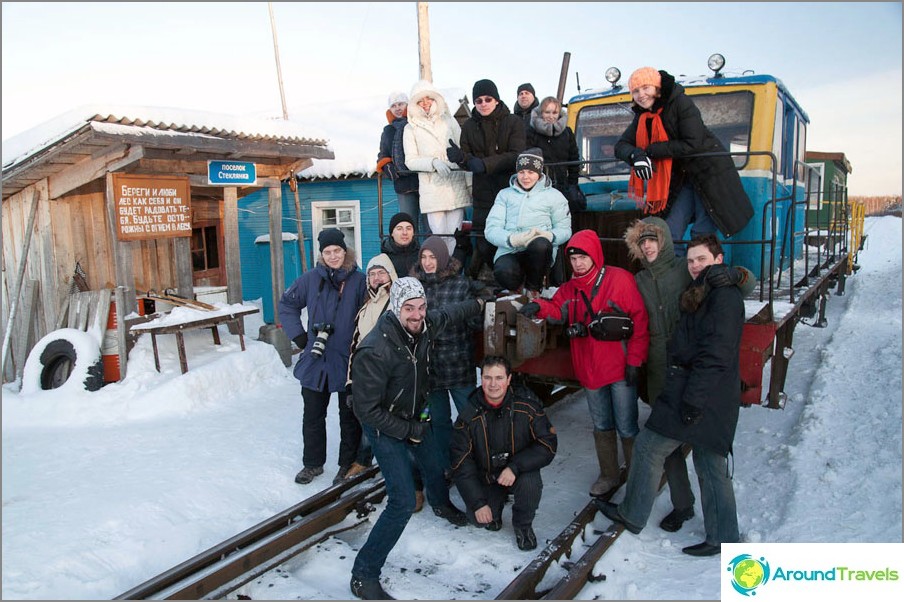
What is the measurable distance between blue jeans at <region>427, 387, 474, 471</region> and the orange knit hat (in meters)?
2.56

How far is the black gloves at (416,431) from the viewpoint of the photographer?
3.80m

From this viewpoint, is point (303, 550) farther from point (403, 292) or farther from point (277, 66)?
point (277, 66)

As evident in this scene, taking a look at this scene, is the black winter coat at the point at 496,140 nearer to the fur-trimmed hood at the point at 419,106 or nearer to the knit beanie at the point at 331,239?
the fur-trimmed hood at the point at 419,106

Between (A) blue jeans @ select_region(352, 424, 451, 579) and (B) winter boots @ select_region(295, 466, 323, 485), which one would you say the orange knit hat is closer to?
(A) blue jeans @ select_region(352, 424, 451, 579)

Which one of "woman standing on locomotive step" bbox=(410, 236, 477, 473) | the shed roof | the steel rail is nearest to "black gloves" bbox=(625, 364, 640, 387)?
"woman standing on locomotive step" bbox=(410, 236, 477, 473)

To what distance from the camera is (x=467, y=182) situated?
5953 mm

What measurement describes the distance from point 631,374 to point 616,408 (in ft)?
1.04

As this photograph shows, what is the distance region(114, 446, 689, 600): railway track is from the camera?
11.5 feet

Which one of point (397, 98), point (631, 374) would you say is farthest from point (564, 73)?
point (631, 374)

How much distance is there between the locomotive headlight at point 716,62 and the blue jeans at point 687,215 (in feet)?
6.98

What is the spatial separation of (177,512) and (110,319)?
4086 mm

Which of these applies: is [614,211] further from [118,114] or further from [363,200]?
[363,200]

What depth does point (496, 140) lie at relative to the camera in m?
5.41

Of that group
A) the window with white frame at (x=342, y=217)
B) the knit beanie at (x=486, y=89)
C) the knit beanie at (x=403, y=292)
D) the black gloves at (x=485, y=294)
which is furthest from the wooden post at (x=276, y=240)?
the knit beanie at (x=403, y=292)
